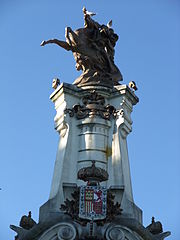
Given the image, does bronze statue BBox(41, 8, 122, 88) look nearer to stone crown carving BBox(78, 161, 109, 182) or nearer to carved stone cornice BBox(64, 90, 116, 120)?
carved stone cornice BBox(64, 90, 116, 120)

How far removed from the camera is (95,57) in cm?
2377

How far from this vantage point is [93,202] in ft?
59.5

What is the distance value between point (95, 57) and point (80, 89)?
2218 mm

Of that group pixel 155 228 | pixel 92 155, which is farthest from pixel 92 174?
pixel 155 228

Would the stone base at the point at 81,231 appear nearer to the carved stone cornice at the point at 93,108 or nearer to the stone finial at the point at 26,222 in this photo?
the stone finial at the point at 26,222

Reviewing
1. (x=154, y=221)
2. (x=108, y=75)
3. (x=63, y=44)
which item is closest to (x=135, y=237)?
(x=154, y=221)

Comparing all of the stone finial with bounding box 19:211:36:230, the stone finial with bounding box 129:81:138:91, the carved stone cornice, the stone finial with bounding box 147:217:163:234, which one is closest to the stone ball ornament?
the stone finial with bounding box 19:211:36:230

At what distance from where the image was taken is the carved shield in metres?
18.0

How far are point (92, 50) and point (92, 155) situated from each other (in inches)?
212

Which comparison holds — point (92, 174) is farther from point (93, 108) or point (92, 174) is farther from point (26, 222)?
point (93, 108)

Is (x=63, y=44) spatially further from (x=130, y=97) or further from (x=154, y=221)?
(x=154, y=221)

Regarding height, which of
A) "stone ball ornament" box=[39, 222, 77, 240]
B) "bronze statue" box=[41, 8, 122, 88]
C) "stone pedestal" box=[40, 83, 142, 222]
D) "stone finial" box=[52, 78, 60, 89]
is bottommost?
"stone ball ornament" box=[39, 222, 77, 240]

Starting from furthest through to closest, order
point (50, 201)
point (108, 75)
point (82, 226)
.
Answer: point (108, 75)
point (50, 201)
point (82, 226)

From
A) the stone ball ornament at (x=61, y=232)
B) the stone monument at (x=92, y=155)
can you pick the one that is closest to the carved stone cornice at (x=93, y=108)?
the stone monument at (x=92, y=155)
